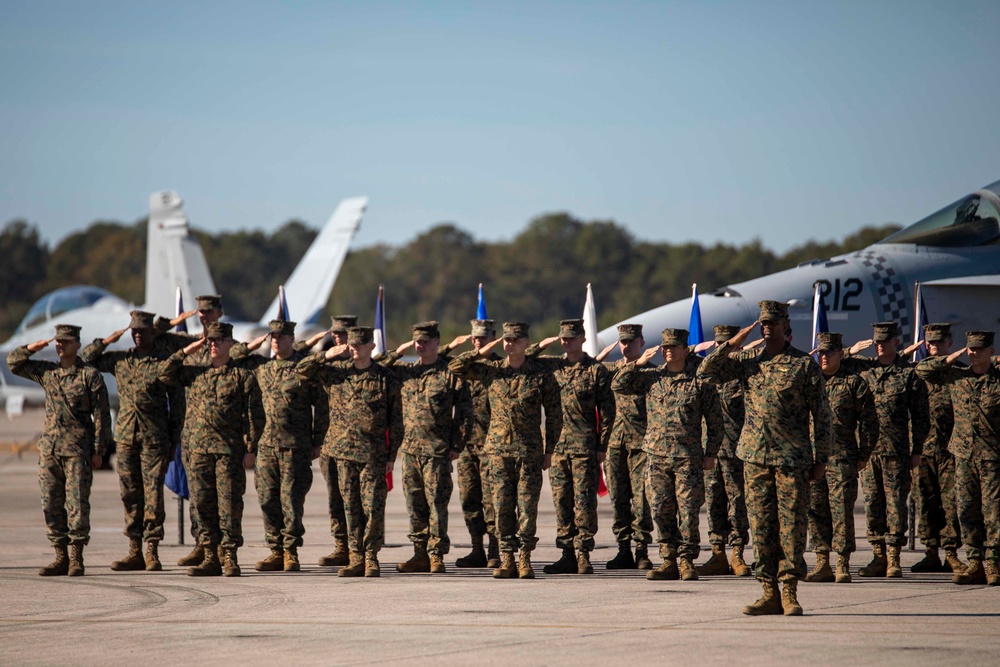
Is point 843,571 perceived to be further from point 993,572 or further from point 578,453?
point 578,453

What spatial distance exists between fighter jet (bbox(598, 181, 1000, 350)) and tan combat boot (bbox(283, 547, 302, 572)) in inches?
177

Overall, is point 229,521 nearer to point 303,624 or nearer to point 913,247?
point 303,624

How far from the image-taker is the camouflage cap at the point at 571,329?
10273 millimetres

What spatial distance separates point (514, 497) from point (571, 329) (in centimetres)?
142

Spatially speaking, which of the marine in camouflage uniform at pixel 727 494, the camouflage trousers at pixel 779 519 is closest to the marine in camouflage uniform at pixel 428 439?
the marine in camouflage uniform at pixel 727 494

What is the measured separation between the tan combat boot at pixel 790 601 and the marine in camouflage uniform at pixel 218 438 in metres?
4.33

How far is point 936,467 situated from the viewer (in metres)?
10.0

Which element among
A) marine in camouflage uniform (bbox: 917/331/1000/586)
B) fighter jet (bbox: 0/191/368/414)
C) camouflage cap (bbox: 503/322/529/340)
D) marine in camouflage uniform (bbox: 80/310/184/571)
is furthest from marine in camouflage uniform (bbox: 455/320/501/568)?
fighter jet (bbox: 0/191/368/414)

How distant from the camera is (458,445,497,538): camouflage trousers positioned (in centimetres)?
1079

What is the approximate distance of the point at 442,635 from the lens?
719 centimetres

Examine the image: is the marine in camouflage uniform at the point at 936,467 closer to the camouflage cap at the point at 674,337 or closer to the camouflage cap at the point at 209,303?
the camouflage cap at the point at 674,337

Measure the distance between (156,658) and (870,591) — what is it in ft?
15.9

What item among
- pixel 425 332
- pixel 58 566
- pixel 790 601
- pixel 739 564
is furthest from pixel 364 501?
pixel 790 601

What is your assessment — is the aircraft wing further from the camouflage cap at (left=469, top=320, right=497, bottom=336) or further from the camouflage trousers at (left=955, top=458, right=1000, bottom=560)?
the camouflage trousers at (left=955, top=458, right=1000, bottom=560)
